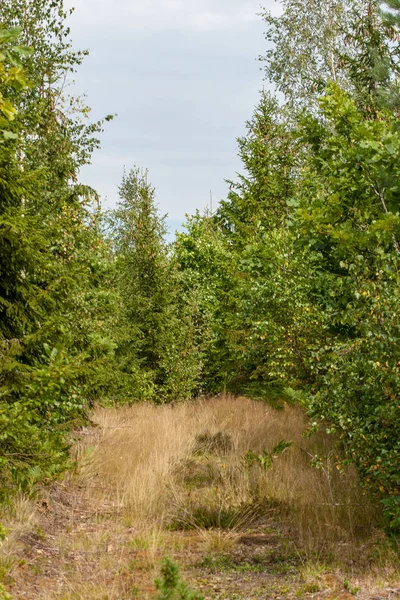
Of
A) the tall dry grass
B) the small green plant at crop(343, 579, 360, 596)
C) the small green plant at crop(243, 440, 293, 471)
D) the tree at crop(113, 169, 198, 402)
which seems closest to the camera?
the small green plant at crop(343, 579, 360, 596)

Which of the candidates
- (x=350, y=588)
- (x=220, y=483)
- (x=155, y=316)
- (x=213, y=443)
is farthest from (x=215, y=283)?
(x=350, y=588)

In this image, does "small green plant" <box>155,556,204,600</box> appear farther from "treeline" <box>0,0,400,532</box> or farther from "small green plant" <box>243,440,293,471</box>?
"small green plant" <box>243,440,293,471</box>

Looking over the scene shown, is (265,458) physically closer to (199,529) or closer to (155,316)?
(199,529)

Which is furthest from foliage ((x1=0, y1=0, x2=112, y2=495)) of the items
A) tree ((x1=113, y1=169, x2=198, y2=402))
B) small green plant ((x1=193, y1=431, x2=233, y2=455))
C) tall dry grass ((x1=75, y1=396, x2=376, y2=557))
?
tree ((x1=113, y1=169, x2=198, y2=402))

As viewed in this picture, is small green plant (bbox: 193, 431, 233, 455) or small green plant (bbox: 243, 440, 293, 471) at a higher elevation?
small green plant (bbox: 243, 440, 293, 471)

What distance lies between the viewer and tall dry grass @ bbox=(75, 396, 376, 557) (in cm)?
730

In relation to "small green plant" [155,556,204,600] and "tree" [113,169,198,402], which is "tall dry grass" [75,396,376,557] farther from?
"tree" [113,169,198,402]

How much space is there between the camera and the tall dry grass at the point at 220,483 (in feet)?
24.0

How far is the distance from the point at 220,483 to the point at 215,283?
43.0 feet

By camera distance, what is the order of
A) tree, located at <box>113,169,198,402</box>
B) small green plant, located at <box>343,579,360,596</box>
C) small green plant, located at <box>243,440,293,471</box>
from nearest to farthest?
small green plant, located at <box>343,579,360,596</box> < small green plant, located at <box>243,440,293,471</box> < tree, located at <box>113,169,198,402</box>

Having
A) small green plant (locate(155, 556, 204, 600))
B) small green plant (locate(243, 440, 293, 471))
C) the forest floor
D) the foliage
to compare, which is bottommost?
the forest floor

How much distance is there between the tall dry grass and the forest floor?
0.9 inches

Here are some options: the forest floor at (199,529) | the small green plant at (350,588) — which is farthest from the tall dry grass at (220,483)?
the small green plant at (350,588)

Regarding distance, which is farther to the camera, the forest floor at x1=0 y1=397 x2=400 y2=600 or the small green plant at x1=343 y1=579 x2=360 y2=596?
the forest floor at x1=0 y1=397 x2=400 y2=600
